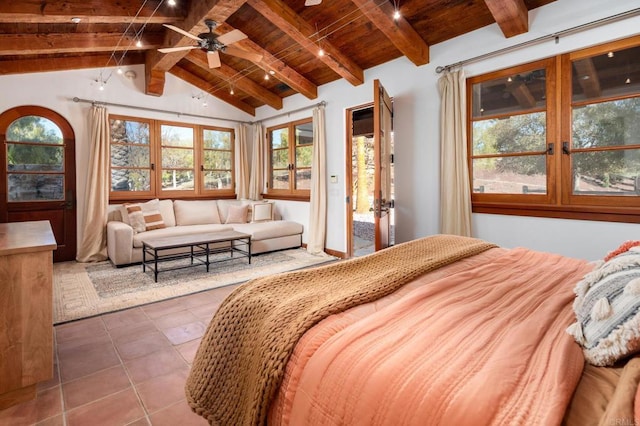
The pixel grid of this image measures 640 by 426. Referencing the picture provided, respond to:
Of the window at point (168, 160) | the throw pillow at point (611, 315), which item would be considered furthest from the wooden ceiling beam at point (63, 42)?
the throw pillow at point (611, 315)

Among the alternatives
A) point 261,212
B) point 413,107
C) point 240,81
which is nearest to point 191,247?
point 261,212

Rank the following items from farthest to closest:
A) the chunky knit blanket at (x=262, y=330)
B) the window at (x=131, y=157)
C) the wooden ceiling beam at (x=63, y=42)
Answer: the window at (x=131, y=157) < the wooden ceiling beam at (x=63, y=42) < the chunky knit blanket at (x=262, y=330)

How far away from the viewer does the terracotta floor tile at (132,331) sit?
242cm

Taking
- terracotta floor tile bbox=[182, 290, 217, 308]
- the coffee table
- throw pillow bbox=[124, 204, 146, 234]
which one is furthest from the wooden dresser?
throw pillow bbox=[124, 204, 146, 234]

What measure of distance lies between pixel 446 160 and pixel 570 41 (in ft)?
4.71

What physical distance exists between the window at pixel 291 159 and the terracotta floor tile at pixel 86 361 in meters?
3.88

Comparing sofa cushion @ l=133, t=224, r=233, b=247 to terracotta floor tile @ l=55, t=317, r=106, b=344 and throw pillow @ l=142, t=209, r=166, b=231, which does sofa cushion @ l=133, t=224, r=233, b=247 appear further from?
terracotta floor tile @ l=55, t=317, r=106, b=344

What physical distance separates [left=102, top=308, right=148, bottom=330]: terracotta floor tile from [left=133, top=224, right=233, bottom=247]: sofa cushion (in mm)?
1808

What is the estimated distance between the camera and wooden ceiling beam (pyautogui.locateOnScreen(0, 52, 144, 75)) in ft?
14.1

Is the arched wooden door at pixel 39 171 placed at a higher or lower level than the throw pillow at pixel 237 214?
higher

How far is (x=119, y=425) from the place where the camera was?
1.55 meters

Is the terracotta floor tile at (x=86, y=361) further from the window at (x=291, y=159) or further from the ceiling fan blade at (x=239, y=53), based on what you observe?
the window at (x=291, y=159)

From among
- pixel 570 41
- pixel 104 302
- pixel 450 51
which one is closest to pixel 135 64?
pixel 104 302

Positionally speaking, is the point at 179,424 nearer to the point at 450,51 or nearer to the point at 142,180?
the point at 450,51
